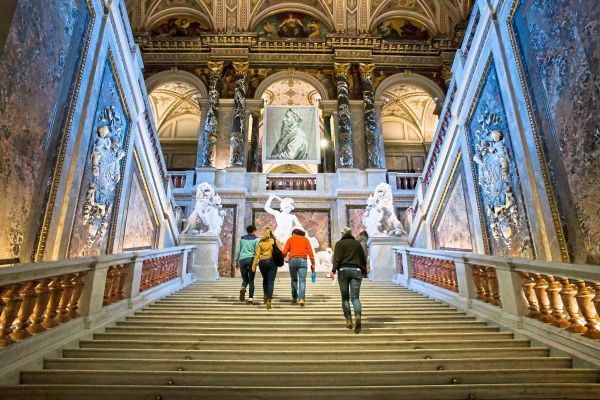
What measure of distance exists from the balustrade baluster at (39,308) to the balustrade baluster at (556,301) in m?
3.83

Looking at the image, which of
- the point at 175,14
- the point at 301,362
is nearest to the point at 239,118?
the point at 175,14

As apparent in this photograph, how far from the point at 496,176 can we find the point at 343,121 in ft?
24.2

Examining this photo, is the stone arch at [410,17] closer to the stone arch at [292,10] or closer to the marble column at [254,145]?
the stone arch at [292,10]

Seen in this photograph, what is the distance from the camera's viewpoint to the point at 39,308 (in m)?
2.51

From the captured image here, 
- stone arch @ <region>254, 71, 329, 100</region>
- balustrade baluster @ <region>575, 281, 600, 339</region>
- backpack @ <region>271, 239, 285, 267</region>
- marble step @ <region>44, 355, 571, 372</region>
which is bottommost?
marble step @ <region>44, 355, 571, 372</region>

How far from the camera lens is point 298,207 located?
440 inches

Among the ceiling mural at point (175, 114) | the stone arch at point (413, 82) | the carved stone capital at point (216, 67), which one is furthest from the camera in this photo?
the ceiling mural at point (175, 114)

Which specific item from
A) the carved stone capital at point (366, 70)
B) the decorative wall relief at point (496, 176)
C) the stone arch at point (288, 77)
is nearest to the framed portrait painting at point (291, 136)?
the stone arch at point (288, 77)

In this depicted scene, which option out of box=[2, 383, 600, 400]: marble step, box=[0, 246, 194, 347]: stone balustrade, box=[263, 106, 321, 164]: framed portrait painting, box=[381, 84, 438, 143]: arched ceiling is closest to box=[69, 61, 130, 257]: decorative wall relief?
box=[0, 246, 194, 347]: stone balustrade

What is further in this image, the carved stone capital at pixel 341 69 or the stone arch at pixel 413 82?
the stone arch at pixel 413 82

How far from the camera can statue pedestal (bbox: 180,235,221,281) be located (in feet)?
23.7

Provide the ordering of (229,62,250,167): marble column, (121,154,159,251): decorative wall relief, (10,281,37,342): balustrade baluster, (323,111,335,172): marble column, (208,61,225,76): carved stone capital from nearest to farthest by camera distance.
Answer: (10,281,37,342): balustrade baluster < (121,154,159,251): decorative wall relief < (229,62,250,167): marble column < (323,111,335,172): marble column < (208,61,225,76): carved stone capital

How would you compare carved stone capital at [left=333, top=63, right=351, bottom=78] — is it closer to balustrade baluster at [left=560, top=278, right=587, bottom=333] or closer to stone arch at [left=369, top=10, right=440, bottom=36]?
stone arch at [left=369, top=10, right=440, bottom=36]

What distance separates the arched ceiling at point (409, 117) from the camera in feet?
58.0
